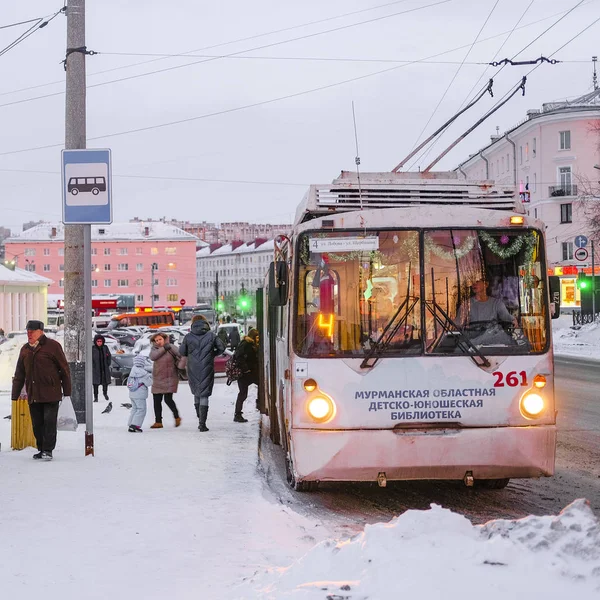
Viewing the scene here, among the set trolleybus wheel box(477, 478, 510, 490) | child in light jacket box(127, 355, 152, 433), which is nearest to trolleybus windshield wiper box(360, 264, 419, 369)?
trolleybus wheel box(477, 478, 510, 490)

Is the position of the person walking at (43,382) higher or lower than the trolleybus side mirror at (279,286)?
lower

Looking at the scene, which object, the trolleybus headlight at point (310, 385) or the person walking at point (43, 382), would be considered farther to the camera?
the person walking at point (43, 382)

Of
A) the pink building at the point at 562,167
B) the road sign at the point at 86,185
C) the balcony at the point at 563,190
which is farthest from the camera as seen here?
the balcony at the point at 563,190

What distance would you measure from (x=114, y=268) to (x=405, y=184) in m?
144

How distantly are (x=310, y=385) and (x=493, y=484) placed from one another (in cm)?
248

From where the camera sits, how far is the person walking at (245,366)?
16953 mm

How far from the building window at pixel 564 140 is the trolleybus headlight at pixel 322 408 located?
72223 millimetres

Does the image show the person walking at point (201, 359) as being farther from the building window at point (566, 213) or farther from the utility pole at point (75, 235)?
the building window at point (566, 213)

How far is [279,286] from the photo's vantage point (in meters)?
8.68

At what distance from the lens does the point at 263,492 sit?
9312mm

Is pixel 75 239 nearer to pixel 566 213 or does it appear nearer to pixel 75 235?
pixel 75 235

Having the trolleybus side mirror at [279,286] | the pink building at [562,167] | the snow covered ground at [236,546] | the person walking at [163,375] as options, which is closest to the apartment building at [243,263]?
the pink building at [562,167]

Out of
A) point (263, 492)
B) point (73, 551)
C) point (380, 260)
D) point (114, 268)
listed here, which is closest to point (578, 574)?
point (73, 551)

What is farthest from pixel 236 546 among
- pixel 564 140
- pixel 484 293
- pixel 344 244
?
pixel 564 140
